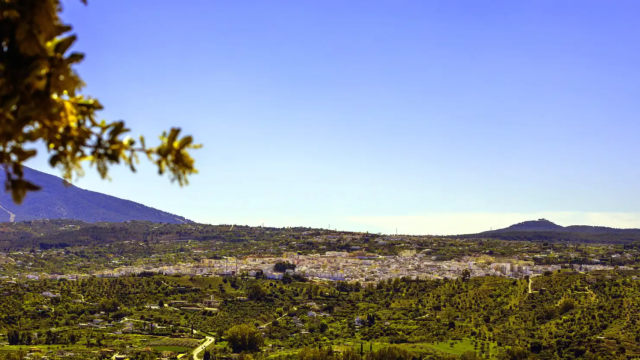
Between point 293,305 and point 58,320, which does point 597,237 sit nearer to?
point 293,305

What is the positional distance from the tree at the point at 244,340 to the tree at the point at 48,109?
4488cm

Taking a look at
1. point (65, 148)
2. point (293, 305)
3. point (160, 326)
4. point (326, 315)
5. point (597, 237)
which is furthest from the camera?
point (597, 237)

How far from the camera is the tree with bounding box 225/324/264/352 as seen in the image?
4647 cm

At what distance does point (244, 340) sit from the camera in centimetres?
4703

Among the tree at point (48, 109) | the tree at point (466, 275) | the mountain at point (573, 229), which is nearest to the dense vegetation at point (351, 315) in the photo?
the tree at point (466, 275)

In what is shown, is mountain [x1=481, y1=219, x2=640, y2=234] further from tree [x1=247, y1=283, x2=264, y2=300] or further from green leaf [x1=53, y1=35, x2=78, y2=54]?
green leaf [x1=53, y1=35, x2=78, y2=54]

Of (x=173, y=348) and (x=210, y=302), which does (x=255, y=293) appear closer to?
(x=210, y=302)

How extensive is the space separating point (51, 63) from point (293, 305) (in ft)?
209

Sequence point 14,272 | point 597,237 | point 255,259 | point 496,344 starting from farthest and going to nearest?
point 597,237
point 255,259
point 14,272
point 496,344

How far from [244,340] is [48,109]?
151 ft

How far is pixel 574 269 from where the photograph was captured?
78062 millimetres

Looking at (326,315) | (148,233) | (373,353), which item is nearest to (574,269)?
(326,315)

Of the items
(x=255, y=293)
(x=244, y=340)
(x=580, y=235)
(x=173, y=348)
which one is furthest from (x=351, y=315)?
(x=580, y=235)

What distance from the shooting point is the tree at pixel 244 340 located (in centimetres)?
4647
